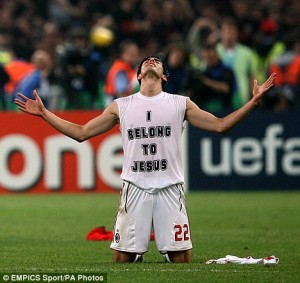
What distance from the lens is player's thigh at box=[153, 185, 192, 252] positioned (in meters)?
11.3

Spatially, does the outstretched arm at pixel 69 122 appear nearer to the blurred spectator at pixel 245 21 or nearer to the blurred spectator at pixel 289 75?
the blurred spectator at pixel 289 75

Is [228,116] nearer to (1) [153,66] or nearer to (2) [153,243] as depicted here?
(1) [153,66]

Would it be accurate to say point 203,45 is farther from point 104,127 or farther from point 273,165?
point 104,127

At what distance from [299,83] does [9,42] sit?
6.64m

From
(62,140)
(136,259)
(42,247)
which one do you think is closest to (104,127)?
(136,259)

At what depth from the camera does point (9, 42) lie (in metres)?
26.7

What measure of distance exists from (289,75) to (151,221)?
13.3 m

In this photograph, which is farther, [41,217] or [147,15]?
[147,15]

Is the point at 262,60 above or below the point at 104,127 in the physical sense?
above

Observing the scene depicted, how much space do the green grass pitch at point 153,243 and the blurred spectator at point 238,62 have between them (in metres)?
1.98

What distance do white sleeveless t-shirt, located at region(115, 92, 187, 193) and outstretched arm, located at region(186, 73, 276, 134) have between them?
0.12 m

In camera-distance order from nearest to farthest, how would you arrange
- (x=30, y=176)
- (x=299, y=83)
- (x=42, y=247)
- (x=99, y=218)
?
(x=42, y=247)
(x=99, y=218)
(x=30, y=176)
(x=299, y=83)

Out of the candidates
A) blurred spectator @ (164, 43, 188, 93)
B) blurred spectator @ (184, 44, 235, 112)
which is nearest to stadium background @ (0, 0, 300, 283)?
blurred spectator @ (184, 44, 235, 112)

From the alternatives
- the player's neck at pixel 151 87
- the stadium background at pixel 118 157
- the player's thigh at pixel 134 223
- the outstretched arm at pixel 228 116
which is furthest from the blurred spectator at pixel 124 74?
the player's thigh at pixel 134 223
